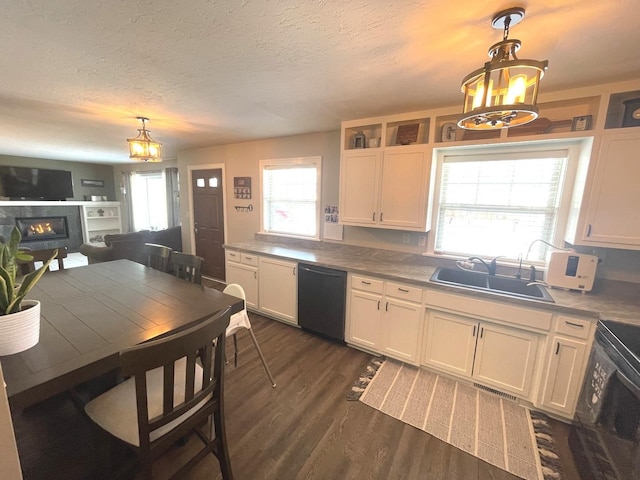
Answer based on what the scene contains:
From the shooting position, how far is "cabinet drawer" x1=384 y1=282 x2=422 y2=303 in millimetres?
2258

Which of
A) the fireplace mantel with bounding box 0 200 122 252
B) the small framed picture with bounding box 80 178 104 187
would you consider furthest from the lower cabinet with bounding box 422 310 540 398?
the small framed picture with bounding box 80 178 104 187

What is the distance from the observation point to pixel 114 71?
1722mm

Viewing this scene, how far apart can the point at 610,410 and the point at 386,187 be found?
2.08m

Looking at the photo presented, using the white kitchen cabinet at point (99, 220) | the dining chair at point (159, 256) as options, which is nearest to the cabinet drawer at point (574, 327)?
the dining chair at point (159, 256)

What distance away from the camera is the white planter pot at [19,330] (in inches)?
42.6

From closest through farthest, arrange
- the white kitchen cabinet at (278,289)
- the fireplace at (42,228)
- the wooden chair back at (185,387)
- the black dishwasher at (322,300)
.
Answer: the wooden chair back at (185,387)
the black dishwasher at (322,300)
the white kitchen cabinet at (278,289)
the fireplace at (42,228)

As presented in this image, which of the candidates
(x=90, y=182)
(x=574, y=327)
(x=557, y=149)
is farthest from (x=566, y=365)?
(x=90, y=182)

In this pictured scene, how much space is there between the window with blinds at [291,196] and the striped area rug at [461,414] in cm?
195

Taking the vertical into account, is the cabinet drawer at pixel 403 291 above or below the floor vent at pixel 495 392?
above

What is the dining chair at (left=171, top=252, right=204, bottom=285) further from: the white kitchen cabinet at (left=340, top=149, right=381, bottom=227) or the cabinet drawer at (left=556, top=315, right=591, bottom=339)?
the cabinet drawer at (left=556, top=315, right=591, bottom=339)

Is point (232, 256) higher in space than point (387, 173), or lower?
lower

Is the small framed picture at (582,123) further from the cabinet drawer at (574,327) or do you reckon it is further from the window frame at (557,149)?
the cabinet drawer at (574,327)

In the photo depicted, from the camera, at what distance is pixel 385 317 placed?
96.3 inches

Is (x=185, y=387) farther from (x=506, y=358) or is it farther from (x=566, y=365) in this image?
(x=566, y=365)
